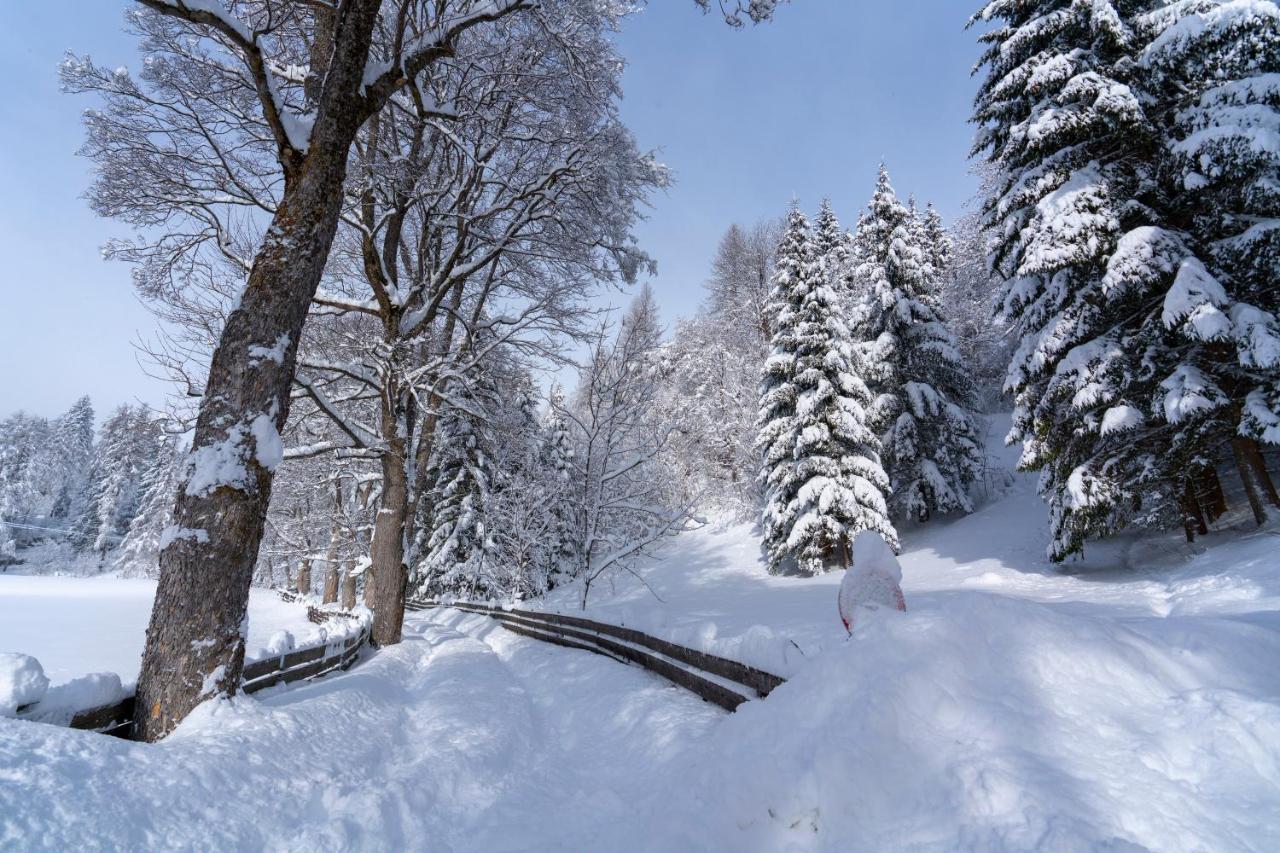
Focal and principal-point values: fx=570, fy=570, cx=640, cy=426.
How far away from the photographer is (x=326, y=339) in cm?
1119

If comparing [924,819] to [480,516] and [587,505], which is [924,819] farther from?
[480,516]

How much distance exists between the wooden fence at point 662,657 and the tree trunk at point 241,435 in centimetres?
411

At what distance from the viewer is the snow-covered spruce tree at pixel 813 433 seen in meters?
18.4

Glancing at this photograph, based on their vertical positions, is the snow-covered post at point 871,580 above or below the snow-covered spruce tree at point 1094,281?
below

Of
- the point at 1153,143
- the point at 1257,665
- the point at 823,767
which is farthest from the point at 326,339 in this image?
the point at 1153,143

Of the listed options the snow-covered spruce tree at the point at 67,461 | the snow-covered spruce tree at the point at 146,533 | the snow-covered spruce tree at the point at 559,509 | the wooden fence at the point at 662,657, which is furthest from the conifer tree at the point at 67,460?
the wooden fence at the point at 662,657

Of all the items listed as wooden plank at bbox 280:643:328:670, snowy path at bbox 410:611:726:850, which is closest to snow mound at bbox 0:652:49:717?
snowy path at bbox 410:611:726:850

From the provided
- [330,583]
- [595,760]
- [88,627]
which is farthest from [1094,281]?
[330,583]

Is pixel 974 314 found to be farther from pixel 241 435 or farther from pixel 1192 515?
pixel 241 435

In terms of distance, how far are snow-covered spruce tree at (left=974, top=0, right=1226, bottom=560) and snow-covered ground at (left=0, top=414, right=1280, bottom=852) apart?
822 centimetres

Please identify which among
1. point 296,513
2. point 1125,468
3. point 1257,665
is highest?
point 296,513

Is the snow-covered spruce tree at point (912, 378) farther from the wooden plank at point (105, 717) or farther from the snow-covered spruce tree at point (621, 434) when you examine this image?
the wooden plank at point (105, 717)

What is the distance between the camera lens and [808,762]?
3.21 meters

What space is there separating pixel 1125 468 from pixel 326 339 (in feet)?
51.1
